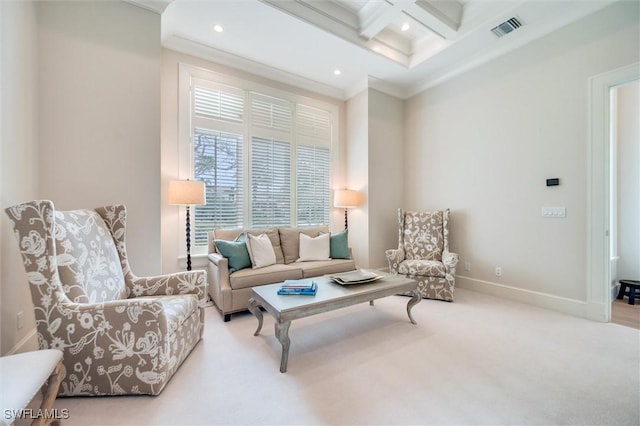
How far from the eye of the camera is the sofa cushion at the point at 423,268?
10.4 feet

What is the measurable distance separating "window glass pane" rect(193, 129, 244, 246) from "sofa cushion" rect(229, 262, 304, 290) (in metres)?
0.97

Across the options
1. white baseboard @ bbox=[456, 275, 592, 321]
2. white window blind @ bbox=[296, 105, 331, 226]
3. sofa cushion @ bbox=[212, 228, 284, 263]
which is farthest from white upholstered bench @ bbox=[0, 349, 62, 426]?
white baseboard @ bbox=[456, 275, 592, 321]

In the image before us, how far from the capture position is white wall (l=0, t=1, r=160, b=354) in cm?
179

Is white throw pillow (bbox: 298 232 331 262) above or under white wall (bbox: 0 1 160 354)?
under

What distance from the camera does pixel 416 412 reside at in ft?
4.58

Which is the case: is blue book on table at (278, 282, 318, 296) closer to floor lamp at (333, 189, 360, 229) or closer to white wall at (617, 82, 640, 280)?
floor lamp at (333, 189, 360, 229)

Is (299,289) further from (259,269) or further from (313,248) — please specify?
(313,248)

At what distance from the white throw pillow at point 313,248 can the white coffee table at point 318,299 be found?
87 cm

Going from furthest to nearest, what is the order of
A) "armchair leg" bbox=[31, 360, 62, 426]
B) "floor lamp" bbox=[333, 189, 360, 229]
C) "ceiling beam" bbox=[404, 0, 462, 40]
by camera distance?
"floor lamp" bbox=[333, 189, 360, 229], "ceiling beam" bbox=[404, 0, 462, 40], "armchair leg" bbox=[31, 360, 62, 426]

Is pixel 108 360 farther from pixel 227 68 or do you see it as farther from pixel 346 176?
pixel 346 176

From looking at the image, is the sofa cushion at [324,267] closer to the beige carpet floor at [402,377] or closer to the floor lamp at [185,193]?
the beige carpet floor at [402,377]

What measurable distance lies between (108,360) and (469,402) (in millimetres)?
2122

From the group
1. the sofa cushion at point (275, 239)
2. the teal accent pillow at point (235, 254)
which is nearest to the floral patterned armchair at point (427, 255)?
the sofa cushion at point (275, 239)

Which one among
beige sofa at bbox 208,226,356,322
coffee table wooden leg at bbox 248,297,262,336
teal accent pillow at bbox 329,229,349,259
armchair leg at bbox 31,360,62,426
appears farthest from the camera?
teal accent pillow at bbox 329,229,349,259
